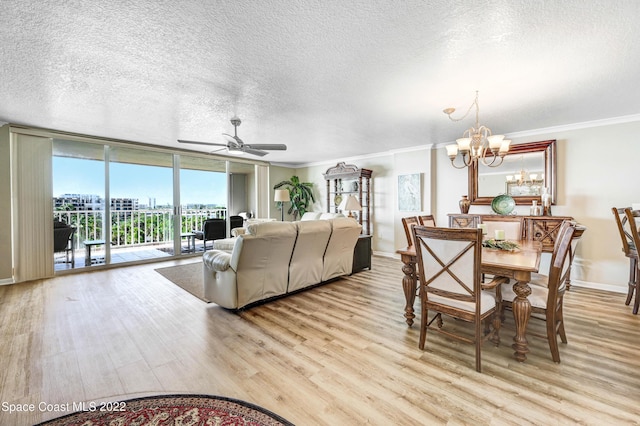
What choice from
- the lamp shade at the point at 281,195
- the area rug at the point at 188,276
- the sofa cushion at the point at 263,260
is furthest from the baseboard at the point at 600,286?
the lamp shade at the point at 281,195

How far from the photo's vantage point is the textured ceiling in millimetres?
1682

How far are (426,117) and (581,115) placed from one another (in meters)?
2.04

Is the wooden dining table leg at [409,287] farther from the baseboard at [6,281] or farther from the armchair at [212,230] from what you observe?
the baseboard at [6,281]

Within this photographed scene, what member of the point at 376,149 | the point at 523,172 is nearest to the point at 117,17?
the point at 376,149

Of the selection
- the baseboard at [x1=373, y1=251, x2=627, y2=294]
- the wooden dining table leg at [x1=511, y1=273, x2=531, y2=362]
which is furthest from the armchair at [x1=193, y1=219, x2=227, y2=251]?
the baseboard at [x1=373, y1=251, x2=627, y2=294]

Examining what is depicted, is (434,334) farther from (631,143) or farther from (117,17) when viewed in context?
(631,143)

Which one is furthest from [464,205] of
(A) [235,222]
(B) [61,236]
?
(B) [61,236]

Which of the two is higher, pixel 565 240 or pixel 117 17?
pixel 117 17

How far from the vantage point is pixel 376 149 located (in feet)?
19.2

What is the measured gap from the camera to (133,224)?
6289mm

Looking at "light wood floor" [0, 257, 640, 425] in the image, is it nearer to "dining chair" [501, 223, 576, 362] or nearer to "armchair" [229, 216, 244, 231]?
"dining chair" [501, 223, 576, 362]

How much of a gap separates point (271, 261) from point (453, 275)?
1958 millimetres

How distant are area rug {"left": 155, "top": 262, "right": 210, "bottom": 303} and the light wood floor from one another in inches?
20.9

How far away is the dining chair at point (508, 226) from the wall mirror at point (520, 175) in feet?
3.72
